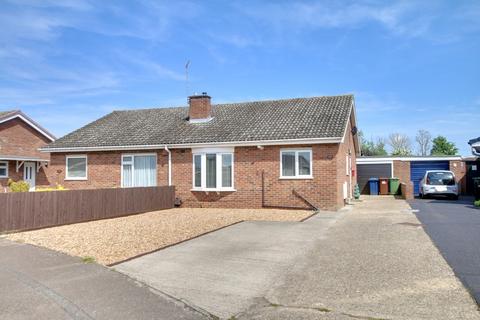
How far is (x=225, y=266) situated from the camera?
25.1 ft

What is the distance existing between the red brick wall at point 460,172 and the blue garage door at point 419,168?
57 cm

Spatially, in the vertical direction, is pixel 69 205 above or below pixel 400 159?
below

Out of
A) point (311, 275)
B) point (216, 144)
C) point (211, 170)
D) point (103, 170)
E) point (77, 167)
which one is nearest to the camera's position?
point (311, 275)

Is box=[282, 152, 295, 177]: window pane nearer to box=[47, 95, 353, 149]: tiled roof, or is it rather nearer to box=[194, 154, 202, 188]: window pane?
box=[47, 95, 353, 149]: tiled roof

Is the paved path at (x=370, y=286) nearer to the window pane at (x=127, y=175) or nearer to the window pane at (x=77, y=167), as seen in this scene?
the window pane at (x=127, y=175)

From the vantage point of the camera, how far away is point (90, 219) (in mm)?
14344

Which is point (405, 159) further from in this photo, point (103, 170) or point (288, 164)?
point (103, 170)

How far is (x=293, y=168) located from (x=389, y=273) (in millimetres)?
10912

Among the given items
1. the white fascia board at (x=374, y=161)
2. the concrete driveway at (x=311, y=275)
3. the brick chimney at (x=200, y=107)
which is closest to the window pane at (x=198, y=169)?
the brick chimney at (x=200, y=107)

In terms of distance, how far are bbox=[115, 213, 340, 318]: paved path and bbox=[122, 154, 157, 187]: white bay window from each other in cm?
937

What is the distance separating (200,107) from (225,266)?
15.1 metres

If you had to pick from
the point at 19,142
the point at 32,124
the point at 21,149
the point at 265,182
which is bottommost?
the point at 265,182

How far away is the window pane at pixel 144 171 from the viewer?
66.2ft

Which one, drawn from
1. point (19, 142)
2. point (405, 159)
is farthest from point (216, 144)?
point (19, 142)
